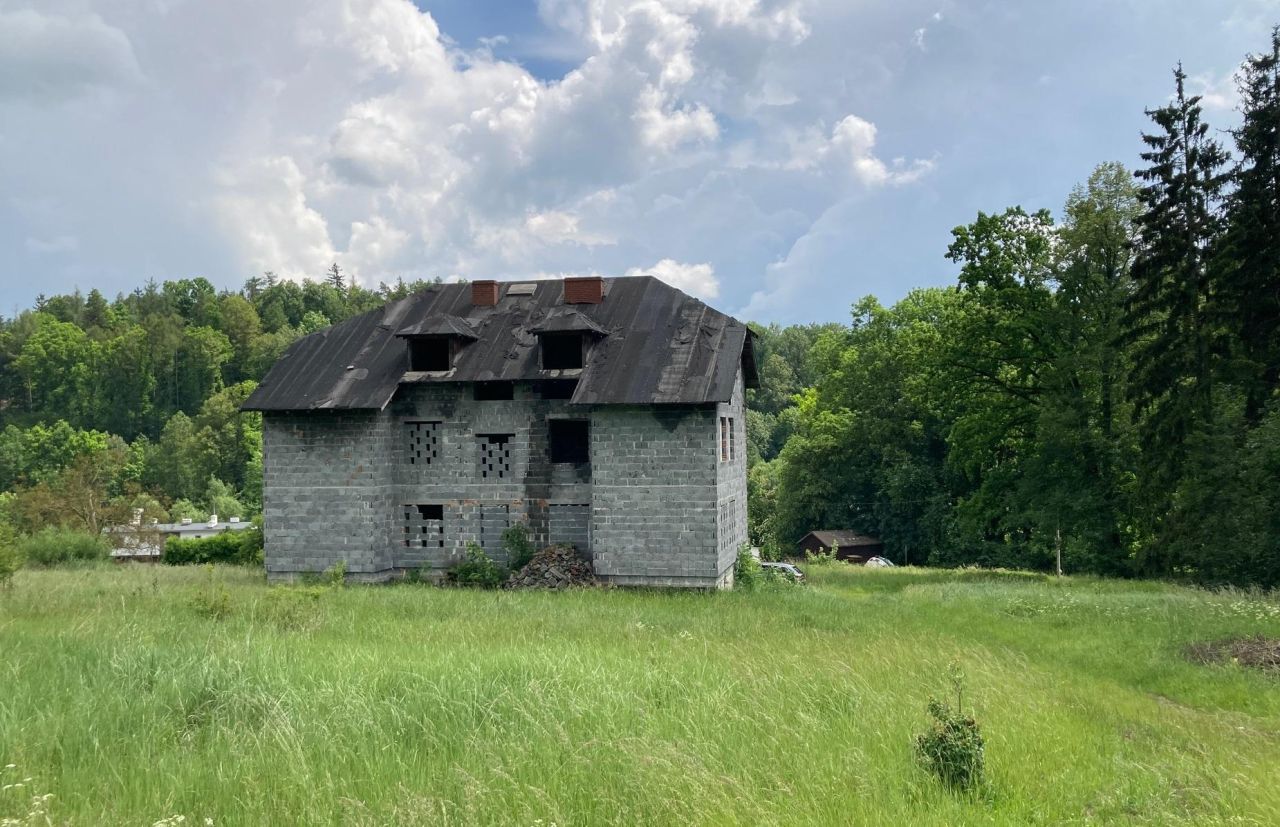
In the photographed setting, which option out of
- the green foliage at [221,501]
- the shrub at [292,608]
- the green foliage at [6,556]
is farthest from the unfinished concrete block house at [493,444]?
the green foliage at [221,501]

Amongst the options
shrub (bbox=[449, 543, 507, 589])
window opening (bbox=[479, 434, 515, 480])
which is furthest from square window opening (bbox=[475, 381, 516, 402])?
shrub (bbox=[449, 543, 507, 589])

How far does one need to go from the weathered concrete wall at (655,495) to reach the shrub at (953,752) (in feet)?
48.2

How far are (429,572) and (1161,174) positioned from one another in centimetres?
2549

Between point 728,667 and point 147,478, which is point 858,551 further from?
point 147,478

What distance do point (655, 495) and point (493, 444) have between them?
506cm

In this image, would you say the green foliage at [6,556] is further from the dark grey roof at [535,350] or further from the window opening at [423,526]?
the window opening at [423,526]

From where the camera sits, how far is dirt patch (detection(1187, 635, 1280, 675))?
13156 millimetres

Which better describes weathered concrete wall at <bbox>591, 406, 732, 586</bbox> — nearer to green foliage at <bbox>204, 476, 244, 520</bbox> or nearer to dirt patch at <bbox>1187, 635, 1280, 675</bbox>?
dirt patch at <bbox>1187, 635, 1280, 675</bbox>

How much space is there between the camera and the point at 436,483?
24.5m

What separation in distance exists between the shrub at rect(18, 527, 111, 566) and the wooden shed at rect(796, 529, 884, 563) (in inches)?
1459

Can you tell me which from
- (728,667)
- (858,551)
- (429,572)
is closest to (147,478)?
(858,551)

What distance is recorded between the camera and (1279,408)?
79.0 feet

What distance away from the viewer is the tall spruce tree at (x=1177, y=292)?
2634cm

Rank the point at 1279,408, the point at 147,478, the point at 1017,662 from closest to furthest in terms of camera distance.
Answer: the point at 1017,662
the point at 1279,408
the point at 147,478
